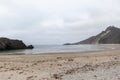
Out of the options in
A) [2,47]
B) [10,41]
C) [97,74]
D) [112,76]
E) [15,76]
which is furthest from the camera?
[10,41]

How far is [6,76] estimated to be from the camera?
1662 cm

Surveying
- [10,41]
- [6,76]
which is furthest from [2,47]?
[6,76]

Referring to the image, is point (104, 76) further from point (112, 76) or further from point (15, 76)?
point (15, 76)

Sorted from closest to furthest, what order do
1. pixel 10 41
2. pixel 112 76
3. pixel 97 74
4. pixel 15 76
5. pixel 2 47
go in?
pixel 112 76
pixel 97 74
pixel 15 76
pixel 2 47
pixel 10 41

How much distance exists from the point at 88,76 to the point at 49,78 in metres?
2.18

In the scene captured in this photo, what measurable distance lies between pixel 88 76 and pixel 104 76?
2.91 feet

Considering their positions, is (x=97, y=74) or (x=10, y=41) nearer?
(x=97, y=74)

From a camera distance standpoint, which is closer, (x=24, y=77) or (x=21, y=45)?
(x=24, y=77)

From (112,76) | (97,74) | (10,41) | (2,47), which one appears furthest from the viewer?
(10,41)

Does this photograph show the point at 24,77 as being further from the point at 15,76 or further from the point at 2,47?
the point at 2,47

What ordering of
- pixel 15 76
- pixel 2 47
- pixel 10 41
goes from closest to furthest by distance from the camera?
pixel 15 76, pixel 2 47, pixel 10 41

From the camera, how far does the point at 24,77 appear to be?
1600cm

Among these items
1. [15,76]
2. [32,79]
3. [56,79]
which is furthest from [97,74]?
[15,76]

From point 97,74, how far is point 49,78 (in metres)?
2.79
